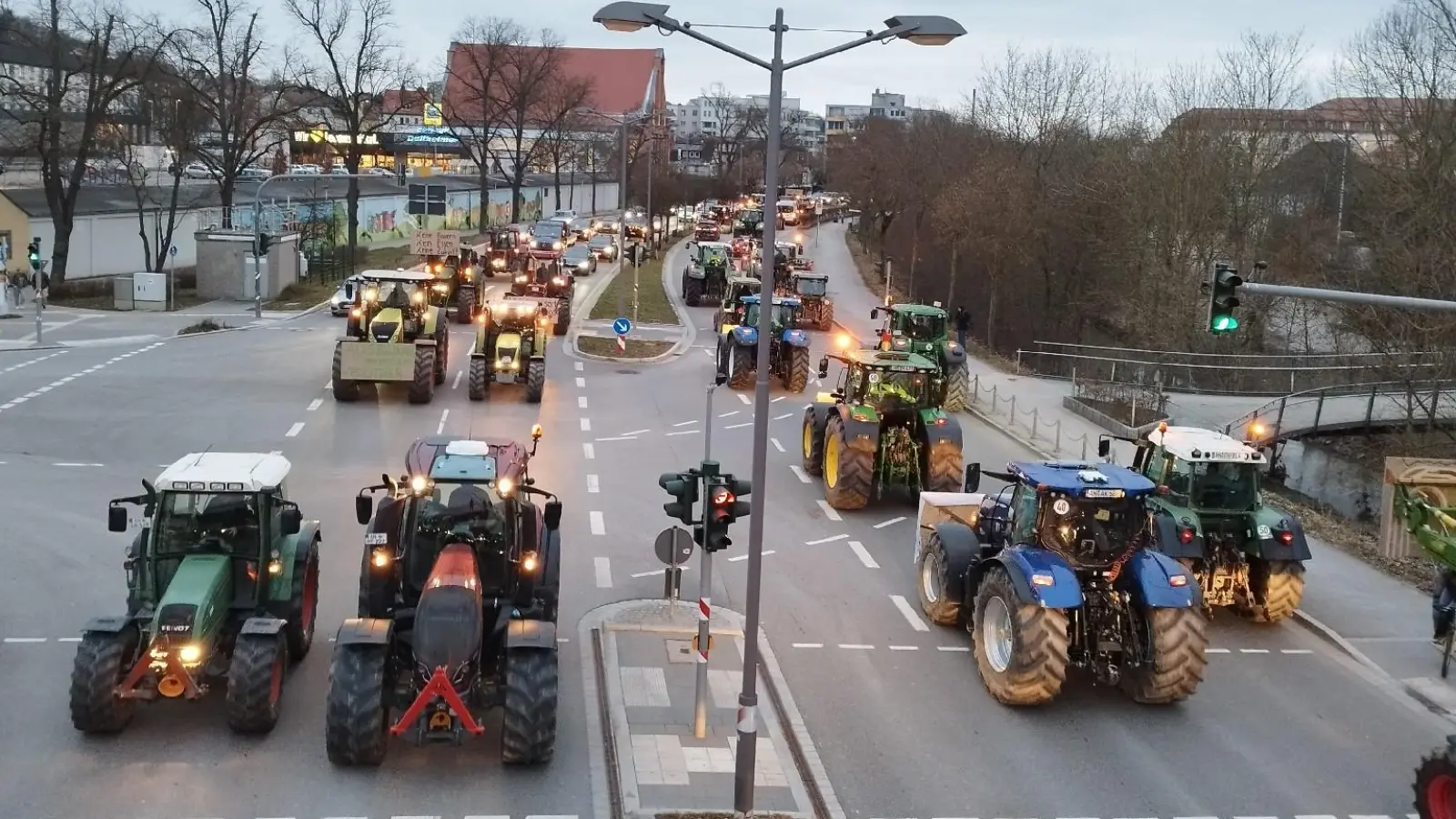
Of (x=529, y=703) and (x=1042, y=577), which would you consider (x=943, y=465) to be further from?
(x=529, y=703)

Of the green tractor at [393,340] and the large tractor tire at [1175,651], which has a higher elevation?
the green tractor at [393,340]

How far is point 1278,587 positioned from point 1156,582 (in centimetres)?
407

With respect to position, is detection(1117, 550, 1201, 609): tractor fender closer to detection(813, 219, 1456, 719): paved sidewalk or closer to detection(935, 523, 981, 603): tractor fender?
detection(935, 523, 981, 603): tractor fender

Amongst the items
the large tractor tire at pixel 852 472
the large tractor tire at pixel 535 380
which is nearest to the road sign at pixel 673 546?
the large tractor tire at pixel 852 472

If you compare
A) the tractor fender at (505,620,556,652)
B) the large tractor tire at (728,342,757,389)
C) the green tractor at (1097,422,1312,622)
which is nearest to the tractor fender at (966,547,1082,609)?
the green tractor at (1097,422,1312,622)

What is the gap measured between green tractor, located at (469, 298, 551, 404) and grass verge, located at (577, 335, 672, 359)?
6948 millimetres

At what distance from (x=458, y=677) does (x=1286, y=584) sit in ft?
33.7

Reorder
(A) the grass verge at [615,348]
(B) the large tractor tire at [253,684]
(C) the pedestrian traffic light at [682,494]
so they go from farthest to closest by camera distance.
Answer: (A) the grass verge at [615,348] → (C) the pedestrian traffic light at [682,494] → (B) the large tractor tire at [253,684]

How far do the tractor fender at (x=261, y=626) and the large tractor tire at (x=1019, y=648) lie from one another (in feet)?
22.4

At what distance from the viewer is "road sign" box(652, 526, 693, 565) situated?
1474cm

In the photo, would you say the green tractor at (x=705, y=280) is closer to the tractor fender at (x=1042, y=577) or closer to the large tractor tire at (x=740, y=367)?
the large tractor tire at (x=740, y=367)

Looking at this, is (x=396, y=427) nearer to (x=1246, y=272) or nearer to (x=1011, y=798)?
(x=1011, y=798)

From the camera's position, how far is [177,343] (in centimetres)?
3741

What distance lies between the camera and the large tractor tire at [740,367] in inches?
1312
